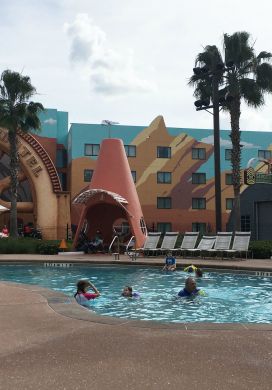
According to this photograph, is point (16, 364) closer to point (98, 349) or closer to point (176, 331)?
point (98, 349)

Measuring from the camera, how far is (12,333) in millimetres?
5871

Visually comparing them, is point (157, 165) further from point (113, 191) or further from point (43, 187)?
point (113, 191)

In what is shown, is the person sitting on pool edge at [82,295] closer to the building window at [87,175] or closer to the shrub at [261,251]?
the shrub at [261,251]

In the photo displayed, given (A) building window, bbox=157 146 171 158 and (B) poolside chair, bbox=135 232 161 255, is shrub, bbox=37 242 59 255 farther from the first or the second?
(A) building window, bbox=157 146 171 158

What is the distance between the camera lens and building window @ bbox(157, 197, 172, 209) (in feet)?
144

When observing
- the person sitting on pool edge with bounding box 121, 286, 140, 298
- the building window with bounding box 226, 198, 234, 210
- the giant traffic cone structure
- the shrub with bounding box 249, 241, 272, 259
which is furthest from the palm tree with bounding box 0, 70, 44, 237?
the building window with bounding box 226, 198, 234, 210

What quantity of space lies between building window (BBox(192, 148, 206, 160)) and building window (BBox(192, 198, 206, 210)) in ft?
13.6

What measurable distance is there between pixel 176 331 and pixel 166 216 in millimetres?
37999

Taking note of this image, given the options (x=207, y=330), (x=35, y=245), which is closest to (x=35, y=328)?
(x=207, y=330)

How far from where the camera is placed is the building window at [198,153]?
45656 millimetres

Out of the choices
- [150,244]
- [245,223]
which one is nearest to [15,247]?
[150,244]

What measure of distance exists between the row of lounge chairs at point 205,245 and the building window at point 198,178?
23.5 metres

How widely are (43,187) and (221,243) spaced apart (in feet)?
65.5

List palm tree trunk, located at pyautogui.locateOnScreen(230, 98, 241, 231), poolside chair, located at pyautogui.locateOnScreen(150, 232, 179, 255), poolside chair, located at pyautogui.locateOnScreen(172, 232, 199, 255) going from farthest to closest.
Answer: palm tree trunk, located at pyautogui.locateOnScreen(230, 98, 241, 231)
poolside chair, located at pyautogui.locateOnScreen(150, 232, 179, 255)
poolside chair, located at pyautogui.locateOnScreen(172, 232, 199, 255)
